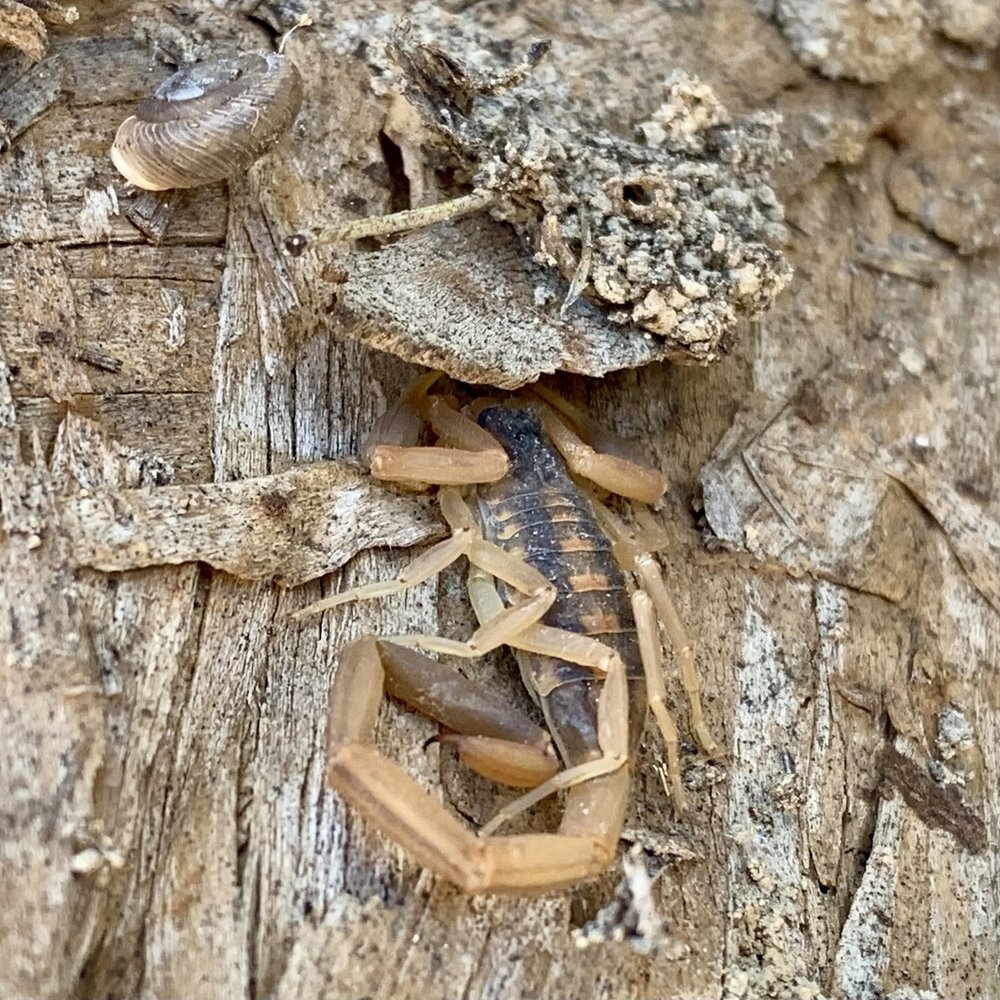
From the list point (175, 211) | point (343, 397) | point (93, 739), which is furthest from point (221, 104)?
point (93, 739)

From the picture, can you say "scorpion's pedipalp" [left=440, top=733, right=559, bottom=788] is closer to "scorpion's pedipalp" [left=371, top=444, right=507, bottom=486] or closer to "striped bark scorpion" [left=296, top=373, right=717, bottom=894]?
"striped bark scorpion" [left=296, top=373, right=717, bottom=894]

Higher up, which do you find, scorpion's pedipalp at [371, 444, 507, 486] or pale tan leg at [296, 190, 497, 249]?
pale tan leg at [296, 190, 497, 249]

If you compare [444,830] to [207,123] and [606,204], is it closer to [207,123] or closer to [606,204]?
[606,204]

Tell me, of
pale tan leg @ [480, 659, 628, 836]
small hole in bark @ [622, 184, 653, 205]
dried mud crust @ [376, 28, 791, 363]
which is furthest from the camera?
small hole in bark @ [622, 184, 653, 205]

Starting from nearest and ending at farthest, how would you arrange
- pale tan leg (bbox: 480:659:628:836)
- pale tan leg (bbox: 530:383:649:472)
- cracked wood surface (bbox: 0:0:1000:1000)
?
cracked wood surface (bbox: 0:0:1000:1000)
pale tan leg (bbox: 480:659:628:836)
pale tan leg (bbox: 530:383:649:472)

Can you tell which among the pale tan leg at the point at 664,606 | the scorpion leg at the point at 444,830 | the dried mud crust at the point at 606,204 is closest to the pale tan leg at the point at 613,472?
the pale tan leg at the point at 664,606

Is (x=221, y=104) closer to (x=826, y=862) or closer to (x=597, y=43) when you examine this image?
(x=597, y=43)

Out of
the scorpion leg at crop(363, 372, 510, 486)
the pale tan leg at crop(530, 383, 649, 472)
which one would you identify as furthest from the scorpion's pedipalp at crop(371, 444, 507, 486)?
the pale tan leg at crop(530, 383, 649, 472)

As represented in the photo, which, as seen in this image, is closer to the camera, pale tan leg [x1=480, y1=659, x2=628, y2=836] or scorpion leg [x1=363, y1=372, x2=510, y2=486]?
pale tan leg [x1=480, y1=659, x2=628, y2=836]
